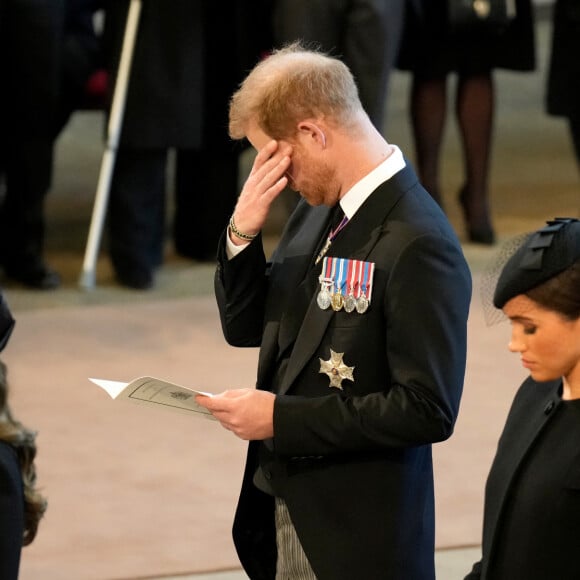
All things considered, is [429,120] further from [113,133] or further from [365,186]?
[365,186]

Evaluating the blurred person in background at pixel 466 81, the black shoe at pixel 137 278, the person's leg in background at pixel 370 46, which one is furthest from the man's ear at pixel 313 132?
the blurred person in background at pixel 466 81

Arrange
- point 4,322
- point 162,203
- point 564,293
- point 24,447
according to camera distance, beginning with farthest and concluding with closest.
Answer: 1. point 162,203
2. point 4,322
3. point 24,447
4. point 564,293

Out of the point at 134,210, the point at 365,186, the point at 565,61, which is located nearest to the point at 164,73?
the point at 134,210

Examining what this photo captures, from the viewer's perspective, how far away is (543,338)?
231cm

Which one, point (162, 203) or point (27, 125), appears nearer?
point (27, 125)

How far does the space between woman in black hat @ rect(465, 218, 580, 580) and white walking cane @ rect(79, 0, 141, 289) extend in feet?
12.6

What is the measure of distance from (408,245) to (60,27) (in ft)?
12.5

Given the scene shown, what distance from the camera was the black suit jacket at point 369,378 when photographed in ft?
8.31

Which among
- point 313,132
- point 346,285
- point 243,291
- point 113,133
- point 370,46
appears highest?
point 313,132

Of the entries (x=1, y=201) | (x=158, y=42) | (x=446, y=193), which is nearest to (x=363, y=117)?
(x=158, y=42)

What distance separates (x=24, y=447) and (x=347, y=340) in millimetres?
710

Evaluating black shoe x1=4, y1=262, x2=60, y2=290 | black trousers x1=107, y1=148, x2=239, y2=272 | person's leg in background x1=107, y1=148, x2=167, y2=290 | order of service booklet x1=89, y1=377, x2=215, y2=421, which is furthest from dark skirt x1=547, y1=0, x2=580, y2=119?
order of service booklet x1=89, y1=377, x2=215, y2=421

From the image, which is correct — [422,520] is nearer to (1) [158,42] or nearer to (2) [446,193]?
(1) [158,42]

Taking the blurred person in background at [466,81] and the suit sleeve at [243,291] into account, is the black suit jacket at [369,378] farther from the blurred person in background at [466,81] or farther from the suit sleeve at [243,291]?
the blurred person in background at [466,81]
